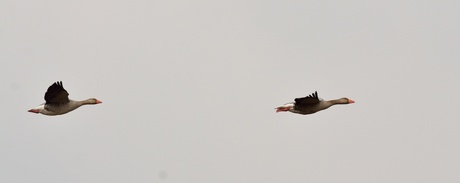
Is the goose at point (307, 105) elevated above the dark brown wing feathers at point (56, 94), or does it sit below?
below

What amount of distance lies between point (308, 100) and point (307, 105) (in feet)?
1.73

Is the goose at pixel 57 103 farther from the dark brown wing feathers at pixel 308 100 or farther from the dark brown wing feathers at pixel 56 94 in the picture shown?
the dark brown wing feathers at pixel 308 100

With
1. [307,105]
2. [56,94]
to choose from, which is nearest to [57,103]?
[56,94]

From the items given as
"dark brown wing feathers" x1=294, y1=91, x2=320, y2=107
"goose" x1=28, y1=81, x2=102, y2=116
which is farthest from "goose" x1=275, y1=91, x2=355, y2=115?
"goose" x1=28, y1=81, x2=102, y2=116

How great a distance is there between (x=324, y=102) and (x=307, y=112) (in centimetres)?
115

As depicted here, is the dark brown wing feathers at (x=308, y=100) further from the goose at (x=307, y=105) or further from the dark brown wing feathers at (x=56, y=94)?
the dark brown wing feathers at (x=56, y=94)

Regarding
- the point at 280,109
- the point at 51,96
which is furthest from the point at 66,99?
the point at 280,109

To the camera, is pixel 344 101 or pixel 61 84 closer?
pixel 61 84

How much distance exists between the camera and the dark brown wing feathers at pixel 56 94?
74.6m

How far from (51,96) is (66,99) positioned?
101 cm

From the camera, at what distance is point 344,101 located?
Answer: 80.0 meters

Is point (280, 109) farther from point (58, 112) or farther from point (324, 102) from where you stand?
point (58, 112)

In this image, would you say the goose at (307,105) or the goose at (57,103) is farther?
the goose at (307,105)

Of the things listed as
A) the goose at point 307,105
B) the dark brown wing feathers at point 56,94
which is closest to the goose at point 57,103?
the dark brown wing feathers at point 56,94
